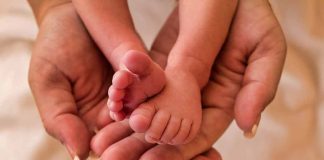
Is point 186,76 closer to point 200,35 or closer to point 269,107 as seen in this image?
point 200,35

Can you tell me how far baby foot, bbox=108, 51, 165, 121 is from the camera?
584mm

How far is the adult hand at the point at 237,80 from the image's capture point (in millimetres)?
656

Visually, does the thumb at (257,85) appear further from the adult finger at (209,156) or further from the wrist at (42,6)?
the wrist at (42,6)

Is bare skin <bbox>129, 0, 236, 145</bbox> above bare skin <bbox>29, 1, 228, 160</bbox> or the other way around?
above

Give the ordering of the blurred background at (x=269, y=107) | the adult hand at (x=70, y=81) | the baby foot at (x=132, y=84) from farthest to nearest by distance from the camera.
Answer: the blurred background at (x=269, y=107) < the adult hand at (x=70, y=81) < the baby foot at (x=132, y=84)

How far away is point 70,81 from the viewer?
2.43ft

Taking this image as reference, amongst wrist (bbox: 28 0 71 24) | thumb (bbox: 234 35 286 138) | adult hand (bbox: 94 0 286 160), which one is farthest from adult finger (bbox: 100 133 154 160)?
wrist (bbox: 28 0 71 24)

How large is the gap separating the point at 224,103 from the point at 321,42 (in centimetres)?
28

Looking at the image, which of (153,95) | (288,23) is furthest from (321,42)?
(153,95)

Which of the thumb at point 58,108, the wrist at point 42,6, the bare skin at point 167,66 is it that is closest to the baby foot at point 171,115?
the bare skin at point 167,66

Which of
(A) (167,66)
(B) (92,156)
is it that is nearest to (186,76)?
(A) (167,66)

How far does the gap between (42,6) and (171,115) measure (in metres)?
0.36

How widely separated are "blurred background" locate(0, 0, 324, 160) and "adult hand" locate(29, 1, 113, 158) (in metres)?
0.11

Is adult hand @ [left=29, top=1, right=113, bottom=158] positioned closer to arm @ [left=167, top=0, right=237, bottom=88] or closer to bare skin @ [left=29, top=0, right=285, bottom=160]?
bare skin @ [left=29, top=0, right=285, bottom=160]
